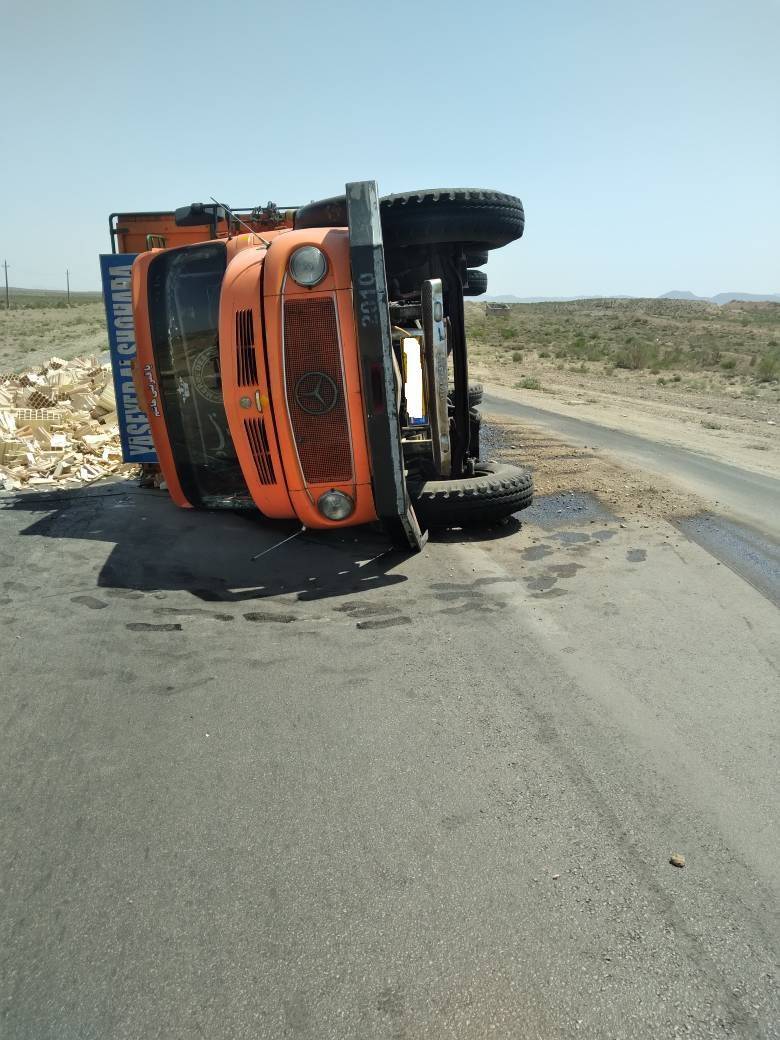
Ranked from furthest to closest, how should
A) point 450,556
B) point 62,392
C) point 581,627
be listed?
1. point 62,392
2. point 450,556
3. point 581,627

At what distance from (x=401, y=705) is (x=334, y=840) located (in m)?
0.97

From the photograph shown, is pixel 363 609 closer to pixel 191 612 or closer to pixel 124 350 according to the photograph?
pixel 191 612

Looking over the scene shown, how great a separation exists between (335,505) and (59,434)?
21.1 ft

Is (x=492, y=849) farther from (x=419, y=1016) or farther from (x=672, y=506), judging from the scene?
(x=672, y=506)

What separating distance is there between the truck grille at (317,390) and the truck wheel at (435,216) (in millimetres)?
1181

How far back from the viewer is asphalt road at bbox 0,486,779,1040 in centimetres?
217

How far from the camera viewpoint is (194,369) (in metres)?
6.12

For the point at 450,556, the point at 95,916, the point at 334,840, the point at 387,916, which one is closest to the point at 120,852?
the point at 95,916

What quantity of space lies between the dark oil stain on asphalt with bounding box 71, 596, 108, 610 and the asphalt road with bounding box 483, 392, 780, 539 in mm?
5140

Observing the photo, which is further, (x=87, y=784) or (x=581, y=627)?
(x=581, y=627)

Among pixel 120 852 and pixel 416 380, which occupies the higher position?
pixel 416 380

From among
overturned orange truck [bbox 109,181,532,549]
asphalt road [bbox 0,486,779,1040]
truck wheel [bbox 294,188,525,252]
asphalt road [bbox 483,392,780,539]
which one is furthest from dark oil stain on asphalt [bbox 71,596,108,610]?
asphalt road [bbox 483,392,780,539]

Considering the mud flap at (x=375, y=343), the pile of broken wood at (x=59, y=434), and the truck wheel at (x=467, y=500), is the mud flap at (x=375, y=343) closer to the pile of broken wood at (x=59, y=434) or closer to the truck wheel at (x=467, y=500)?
the truck wheel at (x=467, y=500)

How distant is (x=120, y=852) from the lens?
8.91ft
